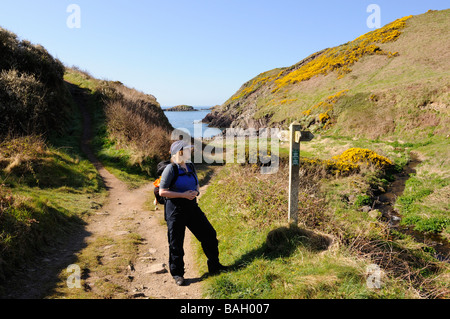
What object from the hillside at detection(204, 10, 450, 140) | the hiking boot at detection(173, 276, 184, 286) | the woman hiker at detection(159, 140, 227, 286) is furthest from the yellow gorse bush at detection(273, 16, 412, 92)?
the hiking boot at detection(173, 276, 184, 286)

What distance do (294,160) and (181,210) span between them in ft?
8.76

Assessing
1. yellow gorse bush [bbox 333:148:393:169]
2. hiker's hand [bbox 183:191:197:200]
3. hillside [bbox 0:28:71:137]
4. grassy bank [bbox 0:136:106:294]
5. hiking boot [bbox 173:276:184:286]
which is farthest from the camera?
yellow gorse bush [bbox 333:148:393:169]

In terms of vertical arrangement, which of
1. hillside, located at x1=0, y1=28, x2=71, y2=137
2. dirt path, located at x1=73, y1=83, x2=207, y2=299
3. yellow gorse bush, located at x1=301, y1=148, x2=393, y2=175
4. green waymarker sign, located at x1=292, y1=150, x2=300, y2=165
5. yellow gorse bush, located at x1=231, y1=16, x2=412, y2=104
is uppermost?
yellow gorse bush, located at x1=231, y1=16, x2=412, y2=104

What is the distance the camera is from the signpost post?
5.72 meters

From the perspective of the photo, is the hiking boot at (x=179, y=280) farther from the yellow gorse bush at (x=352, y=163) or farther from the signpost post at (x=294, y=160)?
→ the yellow gorse bush at (x=352, y=163)

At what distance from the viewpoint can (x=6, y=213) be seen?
17.4 feet

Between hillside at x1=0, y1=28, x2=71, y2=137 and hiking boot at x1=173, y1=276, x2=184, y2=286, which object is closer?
hiking boot at x1=173, y1=276, x2=184, y2=286

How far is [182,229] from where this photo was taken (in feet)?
16.0

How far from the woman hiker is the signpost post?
193cm

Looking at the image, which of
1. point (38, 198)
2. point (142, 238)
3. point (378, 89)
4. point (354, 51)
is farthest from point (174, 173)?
point (354, 51)

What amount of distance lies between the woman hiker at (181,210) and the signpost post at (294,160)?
193cm

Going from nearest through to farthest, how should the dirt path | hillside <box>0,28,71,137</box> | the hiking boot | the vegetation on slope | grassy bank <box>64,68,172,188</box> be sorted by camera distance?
the vegetation on slope
the dirt path
the hiking boot
hillside <box>0,28,71,137</box>
grassy bank <box>64,68,172,188</box>

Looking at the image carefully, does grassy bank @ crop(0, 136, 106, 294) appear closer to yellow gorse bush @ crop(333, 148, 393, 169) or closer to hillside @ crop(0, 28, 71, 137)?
hillside @ crop(0, 28, 71, 137)

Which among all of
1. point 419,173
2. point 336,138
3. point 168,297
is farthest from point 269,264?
point 336,138
